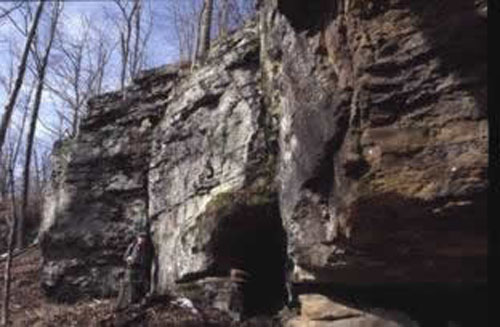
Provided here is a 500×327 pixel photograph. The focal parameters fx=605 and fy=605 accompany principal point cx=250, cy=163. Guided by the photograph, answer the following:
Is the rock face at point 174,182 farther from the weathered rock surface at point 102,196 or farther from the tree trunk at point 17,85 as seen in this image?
the tree trunk at point 17,85

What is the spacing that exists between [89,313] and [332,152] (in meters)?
7.34

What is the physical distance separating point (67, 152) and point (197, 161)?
18.8ft

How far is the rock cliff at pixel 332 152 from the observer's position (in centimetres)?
527

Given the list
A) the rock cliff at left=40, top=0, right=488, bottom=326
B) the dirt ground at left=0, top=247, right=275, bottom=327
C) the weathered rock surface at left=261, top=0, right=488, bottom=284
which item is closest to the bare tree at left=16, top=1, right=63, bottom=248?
the dirt ground at left=0, top=247, right=275, bottom=327

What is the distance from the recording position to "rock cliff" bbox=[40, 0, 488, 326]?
5273mm

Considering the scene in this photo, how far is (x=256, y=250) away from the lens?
10.0m

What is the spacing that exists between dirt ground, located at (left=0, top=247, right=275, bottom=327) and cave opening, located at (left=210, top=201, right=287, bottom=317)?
0.74 m

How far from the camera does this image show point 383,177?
5523 mm

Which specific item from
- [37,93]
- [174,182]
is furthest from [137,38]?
[174,182]

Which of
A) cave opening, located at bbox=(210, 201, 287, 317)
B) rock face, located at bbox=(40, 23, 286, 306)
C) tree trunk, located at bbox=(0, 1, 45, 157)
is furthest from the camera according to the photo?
tree trunk, located at bbox=(0, 1, 45, 157)

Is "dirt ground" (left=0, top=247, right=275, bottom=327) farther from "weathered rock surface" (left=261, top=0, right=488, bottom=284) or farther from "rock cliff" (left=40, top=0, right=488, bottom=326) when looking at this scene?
"weathered rock surface" (left=261, top=0, right=488, bottom=284)

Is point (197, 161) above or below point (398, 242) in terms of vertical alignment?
above

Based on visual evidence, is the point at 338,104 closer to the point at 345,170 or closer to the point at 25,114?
the point at 345,170

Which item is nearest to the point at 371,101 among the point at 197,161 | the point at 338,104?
the point at 338,104
